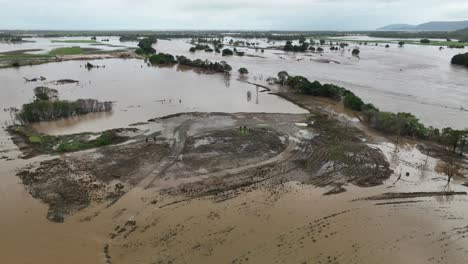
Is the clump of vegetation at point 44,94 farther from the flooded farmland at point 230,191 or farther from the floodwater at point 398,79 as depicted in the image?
the floodwater at point 398,79

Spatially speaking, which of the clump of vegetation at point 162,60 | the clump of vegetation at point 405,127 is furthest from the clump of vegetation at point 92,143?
the clump of vegetation at point 162,60

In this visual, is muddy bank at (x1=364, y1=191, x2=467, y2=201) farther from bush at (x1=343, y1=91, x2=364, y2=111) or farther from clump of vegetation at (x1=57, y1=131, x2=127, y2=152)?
clump of vegetation at (x1=57, y1=131, x2=127, y2=152)

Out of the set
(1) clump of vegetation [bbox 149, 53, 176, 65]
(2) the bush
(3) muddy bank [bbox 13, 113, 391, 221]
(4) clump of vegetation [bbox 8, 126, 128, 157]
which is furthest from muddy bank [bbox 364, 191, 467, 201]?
(1) clump of vegetation [bbox 149, 53, 176, 65]

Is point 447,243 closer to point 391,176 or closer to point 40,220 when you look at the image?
point 391,176

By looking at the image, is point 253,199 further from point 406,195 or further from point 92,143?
point 92,143

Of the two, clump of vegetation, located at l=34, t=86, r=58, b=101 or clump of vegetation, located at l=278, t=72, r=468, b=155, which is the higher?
clump of vegetation, located at l=34, t=86, r=58, b=101

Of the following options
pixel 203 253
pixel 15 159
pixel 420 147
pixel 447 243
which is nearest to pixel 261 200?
pixel 203 253
